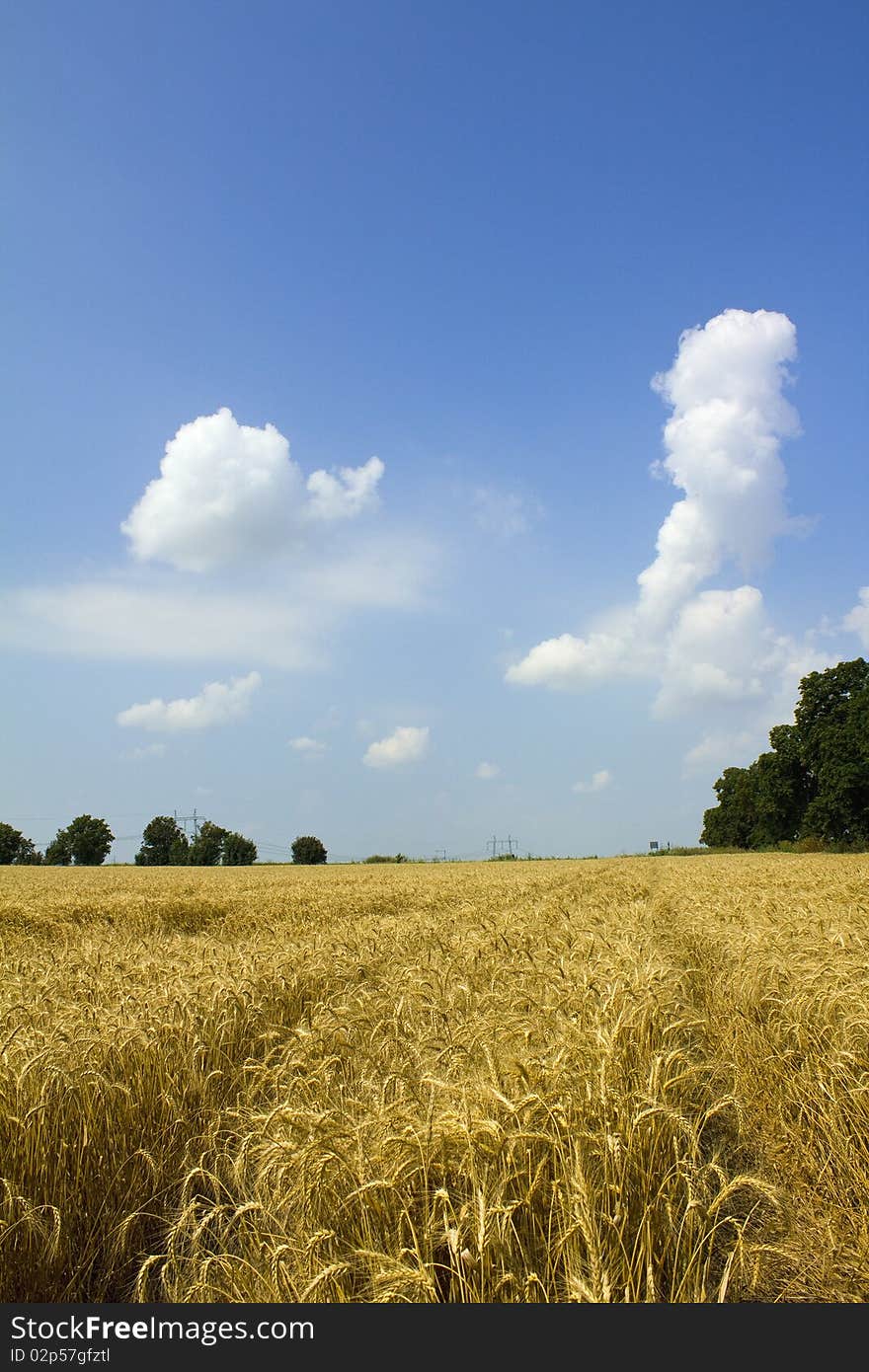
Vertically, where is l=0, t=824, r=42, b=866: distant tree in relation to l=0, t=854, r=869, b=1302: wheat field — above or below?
below

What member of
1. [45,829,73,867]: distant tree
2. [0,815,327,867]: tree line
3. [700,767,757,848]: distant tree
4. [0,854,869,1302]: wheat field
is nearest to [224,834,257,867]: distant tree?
[0,815,327,867]: tree line

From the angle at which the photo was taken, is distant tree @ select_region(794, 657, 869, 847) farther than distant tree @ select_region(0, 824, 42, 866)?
No

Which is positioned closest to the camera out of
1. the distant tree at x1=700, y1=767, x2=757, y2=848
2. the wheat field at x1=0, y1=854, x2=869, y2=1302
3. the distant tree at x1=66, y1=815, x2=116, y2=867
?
the wheat field at x1=0, y1=854, x2=869, y2=1302

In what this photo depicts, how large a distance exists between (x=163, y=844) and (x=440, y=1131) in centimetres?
11697

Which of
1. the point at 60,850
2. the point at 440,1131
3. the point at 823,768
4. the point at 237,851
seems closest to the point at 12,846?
the point at 60,850

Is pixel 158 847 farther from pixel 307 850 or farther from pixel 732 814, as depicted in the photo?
pixel 732 814

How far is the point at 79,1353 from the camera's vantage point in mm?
2312

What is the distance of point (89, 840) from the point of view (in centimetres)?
9950

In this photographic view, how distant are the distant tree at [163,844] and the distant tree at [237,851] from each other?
7.12 meters

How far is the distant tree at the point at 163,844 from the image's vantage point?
107 metres

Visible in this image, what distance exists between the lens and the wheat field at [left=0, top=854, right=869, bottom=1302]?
96.7 inches

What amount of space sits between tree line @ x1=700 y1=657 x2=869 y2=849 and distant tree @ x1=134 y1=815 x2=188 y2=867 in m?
81.7

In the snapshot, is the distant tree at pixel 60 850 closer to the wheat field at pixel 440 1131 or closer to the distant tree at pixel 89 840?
the distant tree at pixel 89 840

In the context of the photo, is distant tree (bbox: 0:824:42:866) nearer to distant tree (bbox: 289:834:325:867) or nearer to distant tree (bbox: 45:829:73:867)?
distant tree (bbox: 45:829:73:867)
